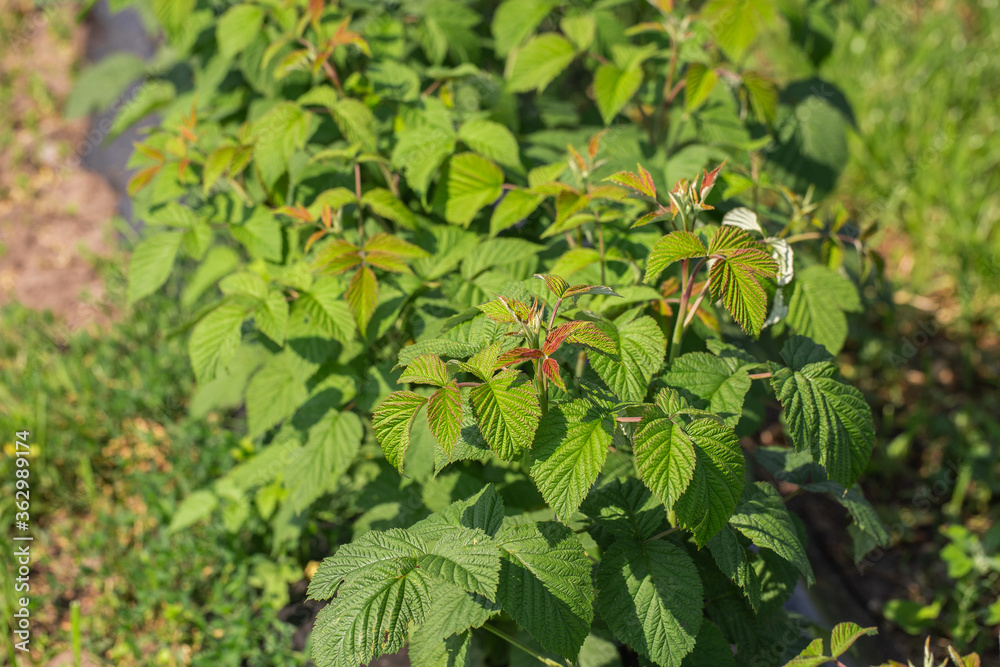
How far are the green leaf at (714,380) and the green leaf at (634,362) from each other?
9cm

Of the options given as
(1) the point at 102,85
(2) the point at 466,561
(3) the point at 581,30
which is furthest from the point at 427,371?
(1) the point at 102,85

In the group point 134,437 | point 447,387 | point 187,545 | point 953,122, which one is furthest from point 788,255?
point 953,122

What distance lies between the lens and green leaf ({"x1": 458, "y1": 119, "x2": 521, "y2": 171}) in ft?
5.91

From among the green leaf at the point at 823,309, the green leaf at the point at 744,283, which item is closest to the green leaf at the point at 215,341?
the green leaf at the point at 744,283

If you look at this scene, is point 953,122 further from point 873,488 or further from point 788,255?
point 788,255

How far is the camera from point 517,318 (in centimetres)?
117

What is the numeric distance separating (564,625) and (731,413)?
473 millimetres

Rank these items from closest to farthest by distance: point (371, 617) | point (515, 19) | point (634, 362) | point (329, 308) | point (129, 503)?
point (371, 617), point (634, 362), point (329, 308), point (515, 19), point (129, 503)

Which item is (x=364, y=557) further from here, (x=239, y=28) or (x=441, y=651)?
(x=239, y=28)

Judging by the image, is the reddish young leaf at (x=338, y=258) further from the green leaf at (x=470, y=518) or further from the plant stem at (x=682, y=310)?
the plant stem at (x=682, y=310)

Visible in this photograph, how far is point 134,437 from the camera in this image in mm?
2832

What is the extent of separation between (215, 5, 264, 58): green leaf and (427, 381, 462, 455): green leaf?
147 cm

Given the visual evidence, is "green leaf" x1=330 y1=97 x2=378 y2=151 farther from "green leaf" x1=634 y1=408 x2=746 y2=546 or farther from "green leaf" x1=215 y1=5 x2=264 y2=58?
"green leaf" x1=634 y1=408 x2=746 y2=546

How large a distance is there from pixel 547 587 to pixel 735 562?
37cm
